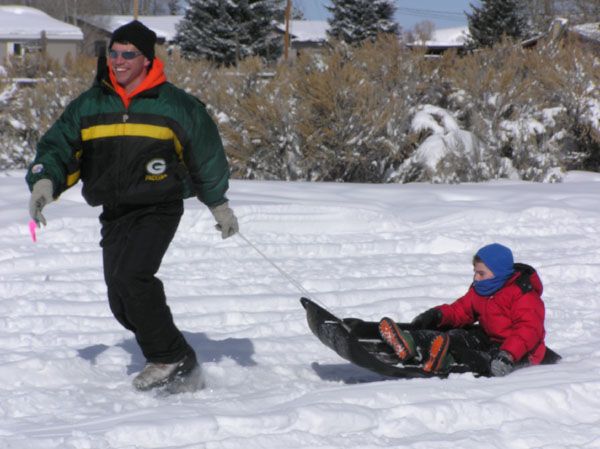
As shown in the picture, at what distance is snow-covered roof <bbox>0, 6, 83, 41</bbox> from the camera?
39594mm

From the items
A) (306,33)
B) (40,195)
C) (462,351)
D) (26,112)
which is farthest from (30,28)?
(462,351)

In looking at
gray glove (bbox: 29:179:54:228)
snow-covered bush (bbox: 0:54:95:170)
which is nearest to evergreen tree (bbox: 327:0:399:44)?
snow-covered bush (bbox: 0:54:95:170)

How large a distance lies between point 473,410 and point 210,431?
3.69 feet

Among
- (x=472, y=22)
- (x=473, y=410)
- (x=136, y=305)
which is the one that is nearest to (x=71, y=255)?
(x=136, y=305)

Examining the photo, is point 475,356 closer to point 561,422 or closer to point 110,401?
point 561,422

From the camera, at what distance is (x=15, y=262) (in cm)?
655

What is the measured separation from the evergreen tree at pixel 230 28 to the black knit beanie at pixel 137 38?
1171 inches

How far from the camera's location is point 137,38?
4086mm

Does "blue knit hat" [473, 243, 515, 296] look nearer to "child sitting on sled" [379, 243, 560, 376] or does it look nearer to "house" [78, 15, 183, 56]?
"child sitting on sled" [379, 243, 560, 376]

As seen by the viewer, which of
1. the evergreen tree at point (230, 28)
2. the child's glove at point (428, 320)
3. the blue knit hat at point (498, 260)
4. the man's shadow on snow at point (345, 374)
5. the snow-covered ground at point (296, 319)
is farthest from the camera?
the evergreen tree at point (230, 28)

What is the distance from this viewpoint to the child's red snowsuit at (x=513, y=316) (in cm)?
466

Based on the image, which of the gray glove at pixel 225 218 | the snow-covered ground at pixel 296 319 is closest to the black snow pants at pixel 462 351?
the snow-covered ground at pixel 296 319

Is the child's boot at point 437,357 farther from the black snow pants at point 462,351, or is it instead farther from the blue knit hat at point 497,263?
the blue knit hat at point 497,263

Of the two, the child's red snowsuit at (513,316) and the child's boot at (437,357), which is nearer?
the child's boot at (437,357)
